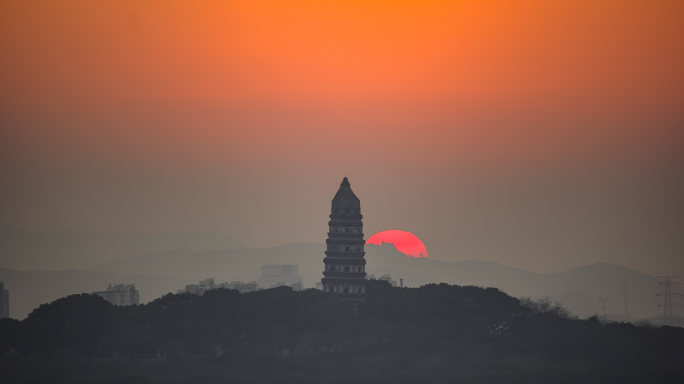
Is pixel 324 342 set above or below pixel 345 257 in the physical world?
below

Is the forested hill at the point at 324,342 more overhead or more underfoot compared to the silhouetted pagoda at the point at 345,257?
more underfoot

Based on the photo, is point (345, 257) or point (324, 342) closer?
point (324, 342)

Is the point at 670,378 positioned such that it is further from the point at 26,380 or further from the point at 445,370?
the point at 26,380

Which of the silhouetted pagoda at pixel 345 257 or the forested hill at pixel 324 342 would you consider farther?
the silhouetted pagoda at pixel 345 257

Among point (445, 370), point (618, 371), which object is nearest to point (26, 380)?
point (445, 370)
